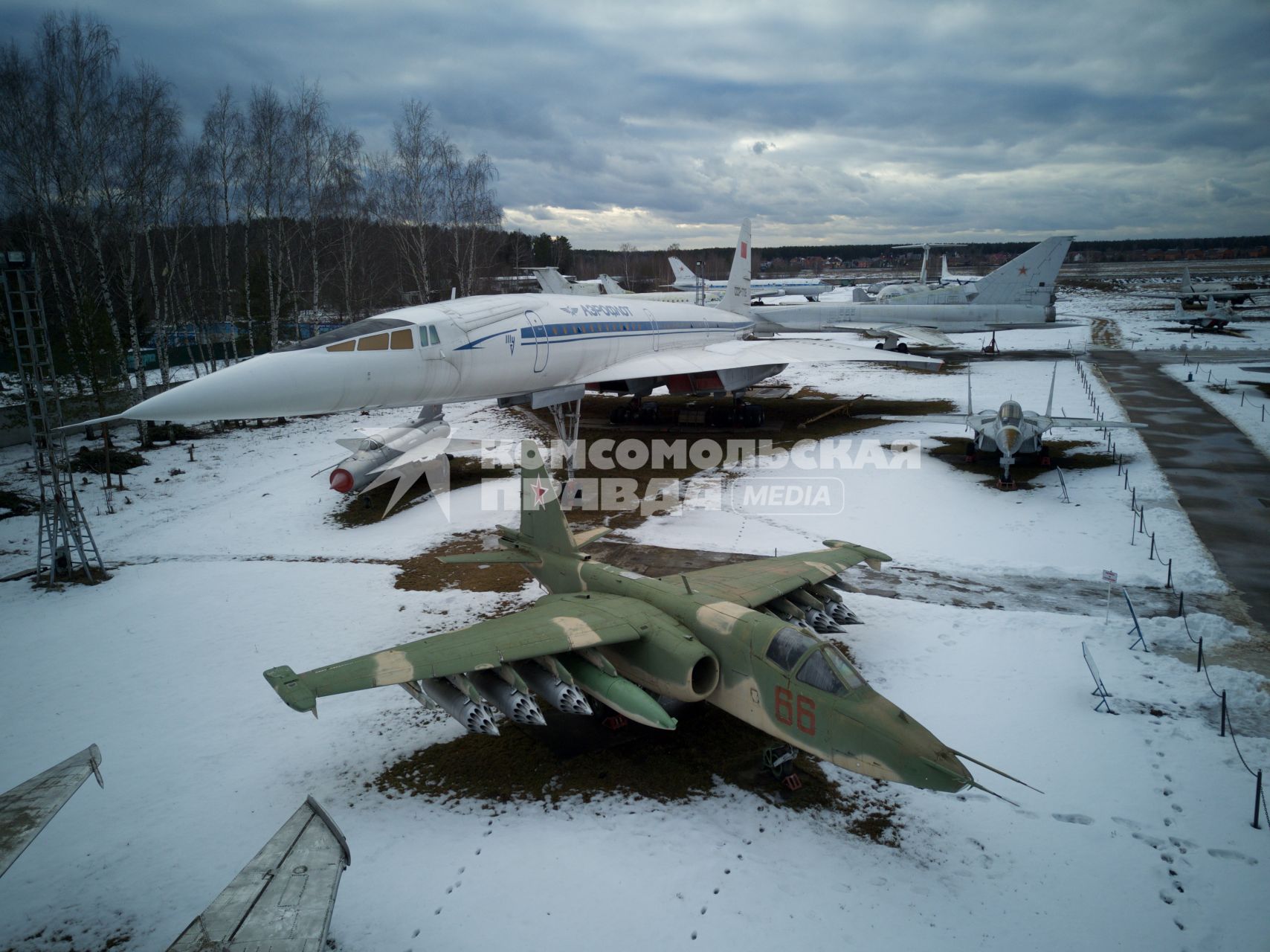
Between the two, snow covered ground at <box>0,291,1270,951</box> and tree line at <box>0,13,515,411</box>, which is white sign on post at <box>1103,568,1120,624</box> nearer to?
snow covered ground at <box>0,291,1270,951</box>

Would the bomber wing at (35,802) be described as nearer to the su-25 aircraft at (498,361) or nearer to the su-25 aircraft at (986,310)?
the su-25 aircraft at (498,361)

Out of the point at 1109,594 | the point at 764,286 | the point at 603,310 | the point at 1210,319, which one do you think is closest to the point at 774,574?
the point at 1109,594

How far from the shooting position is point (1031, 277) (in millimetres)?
37875

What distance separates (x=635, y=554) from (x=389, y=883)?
8.24 meters

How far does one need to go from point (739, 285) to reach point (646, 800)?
2414 cm

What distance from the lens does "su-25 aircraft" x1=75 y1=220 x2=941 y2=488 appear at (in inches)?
428

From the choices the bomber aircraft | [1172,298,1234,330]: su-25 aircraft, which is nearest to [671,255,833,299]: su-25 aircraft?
the bomber aircraft

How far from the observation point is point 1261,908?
5.78 meters

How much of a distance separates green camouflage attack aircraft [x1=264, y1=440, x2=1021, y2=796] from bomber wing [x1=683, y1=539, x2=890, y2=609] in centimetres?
5

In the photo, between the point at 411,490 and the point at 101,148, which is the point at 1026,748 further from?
the point at 101,148

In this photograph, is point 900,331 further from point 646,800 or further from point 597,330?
point 646,800

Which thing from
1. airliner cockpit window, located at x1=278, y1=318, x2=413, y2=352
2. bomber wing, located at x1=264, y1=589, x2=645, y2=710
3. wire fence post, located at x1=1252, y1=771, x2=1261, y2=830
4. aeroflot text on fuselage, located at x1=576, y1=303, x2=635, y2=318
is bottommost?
wire fence post, located at x1=1252, y1=771, x2=1261, y2=830

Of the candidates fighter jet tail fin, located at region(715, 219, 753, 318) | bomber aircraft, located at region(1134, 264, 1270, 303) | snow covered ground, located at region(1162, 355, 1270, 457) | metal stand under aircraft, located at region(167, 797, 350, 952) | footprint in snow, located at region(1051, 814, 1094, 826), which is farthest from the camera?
bomber aircraft, located at region(1134, 264, 1270, 303)

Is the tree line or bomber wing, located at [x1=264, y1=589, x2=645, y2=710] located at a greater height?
the tree line
